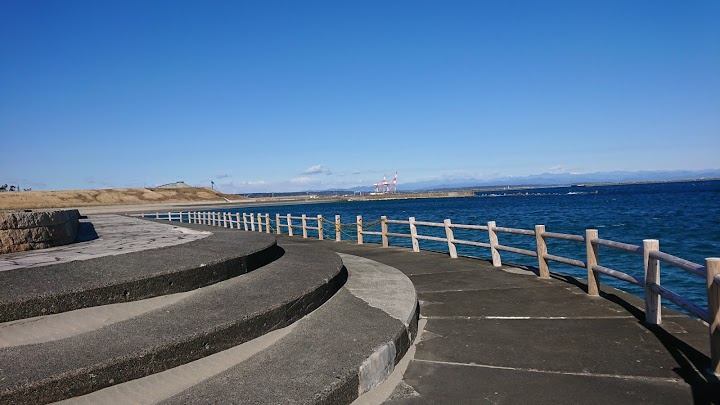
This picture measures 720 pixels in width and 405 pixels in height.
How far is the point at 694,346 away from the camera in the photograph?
5.12 metres

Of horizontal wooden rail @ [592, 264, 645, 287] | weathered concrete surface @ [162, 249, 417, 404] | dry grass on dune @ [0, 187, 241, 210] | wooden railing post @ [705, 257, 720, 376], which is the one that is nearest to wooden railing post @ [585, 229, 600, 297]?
horizontal wooden rail @ [592, 264, 645, 287]

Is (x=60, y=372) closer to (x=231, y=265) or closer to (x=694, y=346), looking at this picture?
(x=231, y=265)

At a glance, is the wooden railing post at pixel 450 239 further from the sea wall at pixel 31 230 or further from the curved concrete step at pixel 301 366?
the sea wall at pixel 31 230

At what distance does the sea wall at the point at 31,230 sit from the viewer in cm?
752

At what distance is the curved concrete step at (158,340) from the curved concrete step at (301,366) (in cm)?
10

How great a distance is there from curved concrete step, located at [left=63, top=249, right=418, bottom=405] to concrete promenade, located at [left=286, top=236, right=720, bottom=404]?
315 mm

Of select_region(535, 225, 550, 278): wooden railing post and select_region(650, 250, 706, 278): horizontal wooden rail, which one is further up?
select_region(650, 250, 706, 278): horizontal wooden rail

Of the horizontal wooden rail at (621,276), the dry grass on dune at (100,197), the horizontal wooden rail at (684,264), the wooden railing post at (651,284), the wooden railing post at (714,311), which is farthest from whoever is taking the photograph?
the dry grass on dune at (100,197)

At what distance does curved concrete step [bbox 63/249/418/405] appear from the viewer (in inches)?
145

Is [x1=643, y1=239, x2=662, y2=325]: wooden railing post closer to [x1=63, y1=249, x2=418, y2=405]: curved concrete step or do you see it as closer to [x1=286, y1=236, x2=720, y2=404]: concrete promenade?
[x1=286, y1=236, x2=720, y2=404]: concrete promenade

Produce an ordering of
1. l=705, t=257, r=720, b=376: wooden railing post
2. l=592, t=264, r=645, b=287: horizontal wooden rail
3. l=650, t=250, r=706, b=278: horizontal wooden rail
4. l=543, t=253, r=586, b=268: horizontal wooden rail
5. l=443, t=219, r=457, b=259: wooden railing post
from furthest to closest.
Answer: l=443, t=219, r=457, b=259: wooden railing post < l=543, t=253, r=586, b=268: horizontal wooden rail < l=592, t=264, r=645, b=287: horizontal wooden rail < l=650, t=250, r=706, b=278: horizontal wooden rail < l=705, t=257, r=720, b=376: wooden railing post

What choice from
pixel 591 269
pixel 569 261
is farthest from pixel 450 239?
pixel 591 269

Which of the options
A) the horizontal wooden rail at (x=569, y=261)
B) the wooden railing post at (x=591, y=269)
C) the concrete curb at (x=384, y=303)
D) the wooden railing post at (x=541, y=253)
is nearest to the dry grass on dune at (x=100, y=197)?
the concrete curb at (x=384, y=303)

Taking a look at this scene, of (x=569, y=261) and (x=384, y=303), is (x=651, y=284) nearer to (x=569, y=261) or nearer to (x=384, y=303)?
(x=569, y=261)
